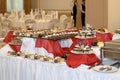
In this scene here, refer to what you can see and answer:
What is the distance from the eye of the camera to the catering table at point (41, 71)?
2.00 meters

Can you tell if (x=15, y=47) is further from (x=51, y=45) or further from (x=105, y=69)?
(x=105, y=69)

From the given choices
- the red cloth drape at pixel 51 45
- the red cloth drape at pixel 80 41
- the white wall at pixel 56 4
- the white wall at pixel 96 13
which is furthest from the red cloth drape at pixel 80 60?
the white wall at pixel 56 4

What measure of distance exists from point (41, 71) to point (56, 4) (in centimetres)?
756

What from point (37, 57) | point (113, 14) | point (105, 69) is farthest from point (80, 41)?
point (113, 14)

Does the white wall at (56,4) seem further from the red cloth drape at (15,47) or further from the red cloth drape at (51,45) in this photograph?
the red cloth drape at (51,45)

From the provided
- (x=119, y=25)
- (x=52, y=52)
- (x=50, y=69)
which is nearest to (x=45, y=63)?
(x=50, y=69)

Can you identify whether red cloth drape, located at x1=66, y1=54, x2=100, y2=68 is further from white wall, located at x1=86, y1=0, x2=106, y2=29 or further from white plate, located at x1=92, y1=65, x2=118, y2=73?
white wall, located at x1=86, y1=0, x2=106, y2=29

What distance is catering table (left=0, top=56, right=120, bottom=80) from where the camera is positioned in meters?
2.00

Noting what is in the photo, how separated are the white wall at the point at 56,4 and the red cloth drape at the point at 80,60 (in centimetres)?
734

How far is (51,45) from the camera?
253cm

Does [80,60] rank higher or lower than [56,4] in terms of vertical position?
lower

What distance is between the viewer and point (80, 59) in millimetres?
2193

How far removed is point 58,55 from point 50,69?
354 mm

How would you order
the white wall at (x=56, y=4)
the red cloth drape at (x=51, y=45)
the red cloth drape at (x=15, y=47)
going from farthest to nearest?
the white wall at (x=56, y=4), the red cloth drape at (x=15, y=47), the red cloth drape at (x=51, y=45)
